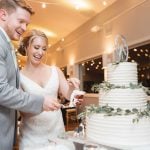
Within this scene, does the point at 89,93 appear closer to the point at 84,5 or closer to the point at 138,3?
the point at 84,5

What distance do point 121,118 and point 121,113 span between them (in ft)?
0.13

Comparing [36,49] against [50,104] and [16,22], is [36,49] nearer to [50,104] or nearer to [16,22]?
[16,22]

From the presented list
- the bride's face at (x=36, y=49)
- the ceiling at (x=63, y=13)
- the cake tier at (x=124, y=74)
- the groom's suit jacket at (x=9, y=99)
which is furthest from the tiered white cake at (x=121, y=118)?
the ceiling at (x=63, y=13)

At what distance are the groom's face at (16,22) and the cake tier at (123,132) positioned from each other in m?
0.66

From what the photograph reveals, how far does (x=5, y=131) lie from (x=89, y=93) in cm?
665

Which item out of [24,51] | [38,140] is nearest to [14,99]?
[38,140]

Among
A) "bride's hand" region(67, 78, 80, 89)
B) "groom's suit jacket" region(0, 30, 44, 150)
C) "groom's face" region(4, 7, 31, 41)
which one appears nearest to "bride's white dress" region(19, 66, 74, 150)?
"bride's hand" region(67, 78, 80, 89)

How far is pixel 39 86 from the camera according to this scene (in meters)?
1.73

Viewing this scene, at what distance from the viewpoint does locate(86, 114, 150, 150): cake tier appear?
1394mm

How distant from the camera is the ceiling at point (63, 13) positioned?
6770mm

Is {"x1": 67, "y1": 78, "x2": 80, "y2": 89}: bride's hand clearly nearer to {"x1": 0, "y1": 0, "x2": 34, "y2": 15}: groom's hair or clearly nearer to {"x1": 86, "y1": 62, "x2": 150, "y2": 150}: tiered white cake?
{"x1": 86, "y1": 62, "x2": 150, "y2": 150}: tiered white cake

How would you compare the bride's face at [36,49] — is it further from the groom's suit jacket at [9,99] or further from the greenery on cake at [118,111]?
the greenery on cake at [118,111]

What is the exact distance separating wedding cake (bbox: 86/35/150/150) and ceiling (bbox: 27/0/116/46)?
5154mm

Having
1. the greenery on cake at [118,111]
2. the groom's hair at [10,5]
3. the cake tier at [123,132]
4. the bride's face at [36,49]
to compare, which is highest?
the groom's hair at [10,5]
